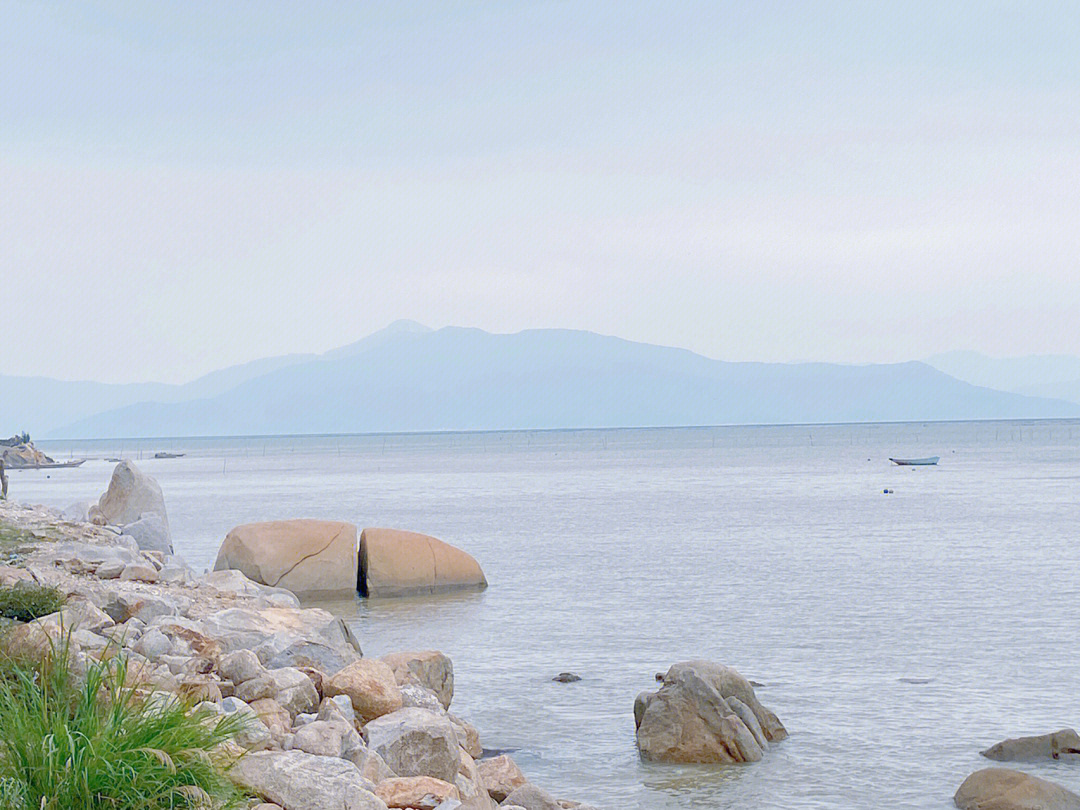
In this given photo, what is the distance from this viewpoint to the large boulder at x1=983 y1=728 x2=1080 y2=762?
491 inches

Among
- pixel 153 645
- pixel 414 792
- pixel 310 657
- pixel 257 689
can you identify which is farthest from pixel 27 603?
pixel 414 792

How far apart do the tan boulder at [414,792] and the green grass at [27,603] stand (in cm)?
345

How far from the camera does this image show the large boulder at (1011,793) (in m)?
10.7

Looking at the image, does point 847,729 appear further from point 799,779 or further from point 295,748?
point 295,748

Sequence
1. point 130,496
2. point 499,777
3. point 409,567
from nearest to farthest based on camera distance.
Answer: point 499,777, point 409,567, point 130,496

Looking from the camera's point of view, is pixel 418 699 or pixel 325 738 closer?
pixel 325 738

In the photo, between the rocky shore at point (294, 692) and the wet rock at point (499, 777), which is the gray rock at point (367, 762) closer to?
the rocky shore at point (294, 692)

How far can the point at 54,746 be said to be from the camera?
606 centimetres

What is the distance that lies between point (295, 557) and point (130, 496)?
459cm

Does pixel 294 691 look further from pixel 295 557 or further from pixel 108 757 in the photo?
pixel 295 557

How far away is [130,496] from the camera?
26.2 metres

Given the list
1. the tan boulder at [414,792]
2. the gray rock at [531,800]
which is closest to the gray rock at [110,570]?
the gray rock at [531,800]

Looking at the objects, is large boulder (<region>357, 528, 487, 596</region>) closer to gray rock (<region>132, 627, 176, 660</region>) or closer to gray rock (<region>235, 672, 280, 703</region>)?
gray rock (<region>132, 627, 176, 660</region>)

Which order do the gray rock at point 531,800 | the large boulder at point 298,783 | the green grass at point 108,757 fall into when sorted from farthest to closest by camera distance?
the gray rock at point 531,800 < the large boulder at point 298,783 < the green grass at point 108,757
